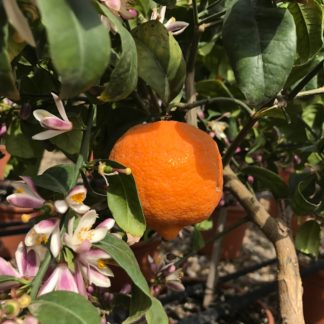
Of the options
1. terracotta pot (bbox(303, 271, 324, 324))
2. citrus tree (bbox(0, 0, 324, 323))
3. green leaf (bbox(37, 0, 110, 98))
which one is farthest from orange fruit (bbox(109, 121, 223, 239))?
terracotta pot (bbox(303, 271, 324, 324))

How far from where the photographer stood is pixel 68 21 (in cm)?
29

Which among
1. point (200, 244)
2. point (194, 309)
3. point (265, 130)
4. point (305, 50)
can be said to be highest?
point (305, 50)

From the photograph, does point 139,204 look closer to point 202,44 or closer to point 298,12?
point 298,12

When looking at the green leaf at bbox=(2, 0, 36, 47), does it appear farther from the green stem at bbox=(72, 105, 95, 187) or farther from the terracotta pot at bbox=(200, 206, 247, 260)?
the terracotta pot at bbox=(200, 206, 247, 260)

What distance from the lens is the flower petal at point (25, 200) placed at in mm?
445

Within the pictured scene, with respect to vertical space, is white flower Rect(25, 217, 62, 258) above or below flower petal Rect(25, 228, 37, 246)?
above

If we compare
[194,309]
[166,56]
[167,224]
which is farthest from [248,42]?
[194,309]

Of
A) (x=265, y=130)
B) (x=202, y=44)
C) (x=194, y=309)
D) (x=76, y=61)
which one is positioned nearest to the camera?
(x=76, y=61)

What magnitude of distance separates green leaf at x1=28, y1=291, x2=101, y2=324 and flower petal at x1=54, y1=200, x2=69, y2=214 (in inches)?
2.9

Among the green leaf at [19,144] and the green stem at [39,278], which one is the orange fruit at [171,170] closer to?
the green stem at [39,278]

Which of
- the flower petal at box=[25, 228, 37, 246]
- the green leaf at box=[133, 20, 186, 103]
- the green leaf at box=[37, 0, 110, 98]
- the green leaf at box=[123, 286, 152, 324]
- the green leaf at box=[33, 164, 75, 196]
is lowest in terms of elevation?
the green leaf at box=[123, 286, 152, 324]

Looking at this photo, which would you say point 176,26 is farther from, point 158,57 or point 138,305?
point 138,305

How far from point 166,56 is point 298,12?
17 cm

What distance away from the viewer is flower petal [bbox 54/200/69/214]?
1.40ft
